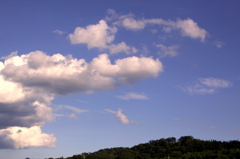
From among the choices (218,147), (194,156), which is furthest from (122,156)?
(218,147)

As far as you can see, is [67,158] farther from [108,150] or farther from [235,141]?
[235,141]

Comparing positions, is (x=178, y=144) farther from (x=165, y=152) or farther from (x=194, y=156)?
(x=194, y=156)

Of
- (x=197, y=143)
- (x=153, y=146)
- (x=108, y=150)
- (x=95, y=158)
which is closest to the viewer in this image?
(x=95, y=158)

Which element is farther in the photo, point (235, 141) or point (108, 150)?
point (108, 150)

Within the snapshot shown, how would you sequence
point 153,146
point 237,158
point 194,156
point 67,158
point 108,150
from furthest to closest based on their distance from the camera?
point 108,150 < point 153,146 < point 67,158 < point 194,156 < point 237,158

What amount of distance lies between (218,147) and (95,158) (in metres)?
43.4

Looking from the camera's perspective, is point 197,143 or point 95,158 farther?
point 197,143

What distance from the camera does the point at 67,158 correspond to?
10931cm

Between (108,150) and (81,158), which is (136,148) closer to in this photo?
(108,150)

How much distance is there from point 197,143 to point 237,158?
140ft

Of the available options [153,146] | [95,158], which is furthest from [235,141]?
[95,158]

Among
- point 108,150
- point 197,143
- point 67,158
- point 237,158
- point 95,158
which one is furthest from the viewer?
point 108,150

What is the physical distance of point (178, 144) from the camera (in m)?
123

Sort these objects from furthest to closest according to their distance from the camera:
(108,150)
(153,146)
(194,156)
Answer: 1. (108,150)
2. (153,146)
3. (194,156)
